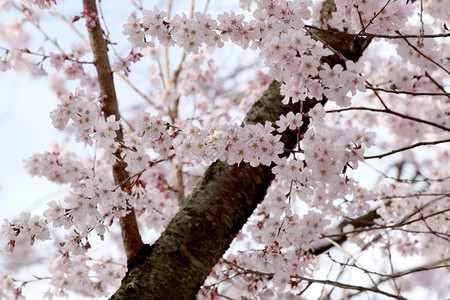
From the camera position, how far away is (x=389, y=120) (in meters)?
4.73

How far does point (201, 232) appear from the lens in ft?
6.75

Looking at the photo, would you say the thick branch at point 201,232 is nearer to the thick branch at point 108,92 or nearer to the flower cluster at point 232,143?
the thick branch at point 108,92

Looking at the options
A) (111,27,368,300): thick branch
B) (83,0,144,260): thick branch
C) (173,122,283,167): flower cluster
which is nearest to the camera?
(173,122,283,167): flower cluster

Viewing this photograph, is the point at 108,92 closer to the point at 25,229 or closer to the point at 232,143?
the point at 25,229

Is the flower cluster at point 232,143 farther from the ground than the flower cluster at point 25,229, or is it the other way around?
the flower cluster at point 232,143

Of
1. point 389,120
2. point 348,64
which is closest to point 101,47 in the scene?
point 348,64

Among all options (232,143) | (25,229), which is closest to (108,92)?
(25,229)

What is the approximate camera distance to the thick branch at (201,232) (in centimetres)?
189

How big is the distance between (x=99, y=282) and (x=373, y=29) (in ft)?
7.49

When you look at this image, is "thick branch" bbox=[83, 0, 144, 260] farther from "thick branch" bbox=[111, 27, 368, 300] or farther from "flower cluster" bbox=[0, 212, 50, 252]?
"flower cluster" bbox=[0, 212, 50, 252]

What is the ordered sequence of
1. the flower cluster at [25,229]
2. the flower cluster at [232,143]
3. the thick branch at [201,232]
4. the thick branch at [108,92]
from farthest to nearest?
the thick branch at [108,92] < the thick branch at [201,232] < the flower cluster at [25,229] < the flower cluster at [232,143]

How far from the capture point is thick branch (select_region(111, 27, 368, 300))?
1.89 meters

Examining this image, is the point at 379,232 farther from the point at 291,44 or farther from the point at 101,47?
the point at 101,47

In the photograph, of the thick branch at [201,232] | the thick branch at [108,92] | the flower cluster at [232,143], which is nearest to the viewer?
the flower cluster at [232,143]
